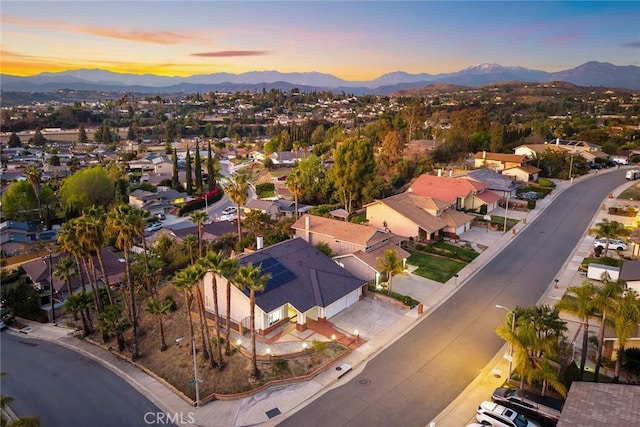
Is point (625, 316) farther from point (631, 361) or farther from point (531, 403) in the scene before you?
point (531, 403)

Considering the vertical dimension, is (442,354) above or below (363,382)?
above

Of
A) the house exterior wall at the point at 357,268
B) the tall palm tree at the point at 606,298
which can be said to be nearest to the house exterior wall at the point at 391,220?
the house exterior wall at the point at 357,268

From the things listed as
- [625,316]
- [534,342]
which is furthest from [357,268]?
[625,316]

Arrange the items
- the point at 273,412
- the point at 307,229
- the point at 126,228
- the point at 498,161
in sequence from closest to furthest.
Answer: the point at 273,412 < the point at 126,228 < the point at 307,229 < the point at 498,161

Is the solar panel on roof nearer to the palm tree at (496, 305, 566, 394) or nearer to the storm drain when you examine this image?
the storm drain

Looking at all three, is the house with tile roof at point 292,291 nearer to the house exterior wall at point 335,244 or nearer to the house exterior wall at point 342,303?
the house exterior wall at point 342,303

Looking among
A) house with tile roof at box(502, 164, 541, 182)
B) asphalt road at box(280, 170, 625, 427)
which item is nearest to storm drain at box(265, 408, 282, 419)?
asphalt road at box(280, 170, 625, 427)

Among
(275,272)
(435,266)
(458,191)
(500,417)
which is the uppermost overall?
(458,191)

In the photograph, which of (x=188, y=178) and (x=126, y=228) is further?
(x=188, y=178)

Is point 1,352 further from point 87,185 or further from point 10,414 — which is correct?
point 87,185
